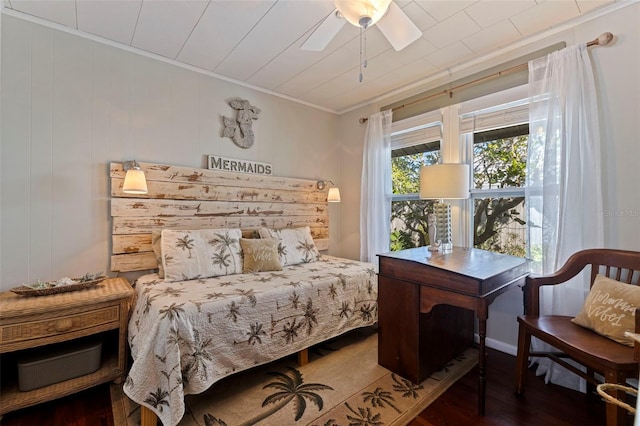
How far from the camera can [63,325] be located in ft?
5.62

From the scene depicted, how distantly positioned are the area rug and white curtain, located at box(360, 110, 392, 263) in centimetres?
133

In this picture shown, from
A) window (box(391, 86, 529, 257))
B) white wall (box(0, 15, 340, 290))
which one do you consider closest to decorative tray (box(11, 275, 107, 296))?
white wall (box(0, 15, 340, 290))

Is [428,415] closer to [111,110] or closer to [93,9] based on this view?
[111,110]

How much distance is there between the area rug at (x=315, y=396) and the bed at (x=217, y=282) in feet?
0.61

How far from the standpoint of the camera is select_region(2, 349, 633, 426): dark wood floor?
160 centimetres

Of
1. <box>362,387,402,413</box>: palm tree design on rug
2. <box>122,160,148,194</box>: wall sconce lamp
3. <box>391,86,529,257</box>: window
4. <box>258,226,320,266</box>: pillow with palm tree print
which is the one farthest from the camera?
<box>258,226,320,266</box>: pillow with palm tree print

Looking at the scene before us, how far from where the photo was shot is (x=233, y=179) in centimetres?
293

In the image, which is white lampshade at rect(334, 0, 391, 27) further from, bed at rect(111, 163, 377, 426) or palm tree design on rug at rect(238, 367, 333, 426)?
palm tree design on rug at rect(238, 367, 333, 426)

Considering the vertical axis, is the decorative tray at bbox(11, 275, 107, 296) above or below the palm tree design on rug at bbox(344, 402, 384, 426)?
above

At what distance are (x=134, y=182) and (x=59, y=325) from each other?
1026 mm

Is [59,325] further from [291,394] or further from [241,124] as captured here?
[241,124]

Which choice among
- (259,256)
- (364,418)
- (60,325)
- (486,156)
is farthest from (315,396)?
(486,156)

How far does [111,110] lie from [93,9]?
68 centimetres

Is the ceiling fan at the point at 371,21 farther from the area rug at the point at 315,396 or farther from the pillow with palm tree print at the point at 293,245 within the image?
the area rug at the point at 315,396
